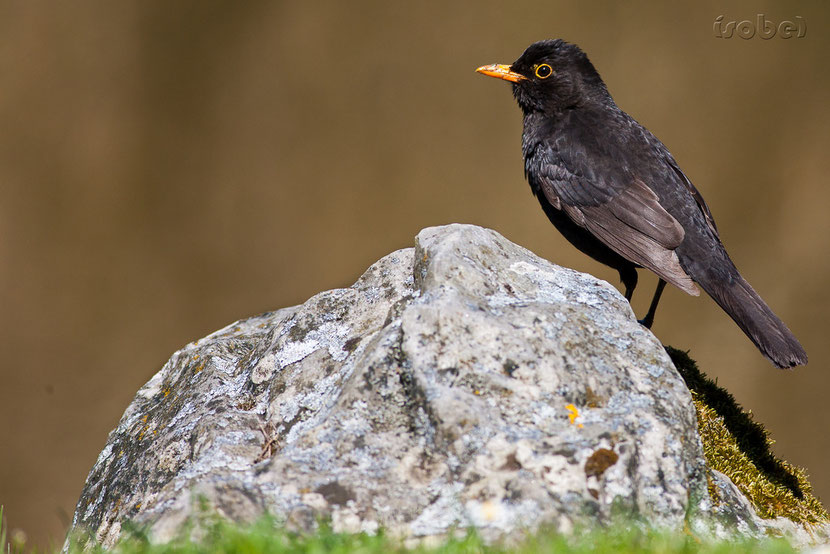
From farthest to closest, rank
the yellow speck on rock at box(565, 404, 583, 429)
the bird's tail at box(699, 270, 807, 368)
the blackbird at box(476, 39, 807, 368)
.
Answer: the blackbird at box(476, 39, 807, 368) < the bird's tail at box(699, 270, 807, 368) < the yellow speck on rock at box(565, 404, 583, 429)

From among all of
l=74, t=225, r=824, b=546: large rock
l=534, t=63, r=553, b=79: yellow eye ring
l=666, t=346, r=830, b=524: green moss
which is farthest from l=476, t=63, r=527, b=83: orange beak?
l=74, t=225, r=824, b=546: large rock

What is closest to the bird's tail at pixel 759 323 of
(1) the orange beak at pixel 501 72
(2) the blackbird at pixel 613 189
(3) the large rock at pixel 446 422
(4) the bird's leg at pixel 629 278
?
(2) the blackbird at pixel 613 189

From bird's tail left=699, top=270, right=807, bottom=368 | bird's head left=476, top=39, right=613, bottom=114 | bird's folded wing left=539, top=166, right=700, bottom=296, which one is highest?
bird's head left=476, top=39, right=613, bottom=114

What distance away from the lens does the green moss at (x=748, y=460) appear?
3719 mm

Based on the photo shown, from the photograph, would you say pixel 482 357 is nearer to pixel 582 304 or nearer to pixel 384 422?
pixel 384 422

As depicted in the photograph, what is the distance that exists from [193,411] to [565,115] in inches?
143

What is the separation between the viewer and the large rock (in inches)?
98.2

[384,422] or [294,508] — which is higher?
[384,422]

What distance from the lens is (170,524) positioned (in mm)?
2297

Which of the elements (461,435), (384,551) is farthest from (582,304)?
(384,551)

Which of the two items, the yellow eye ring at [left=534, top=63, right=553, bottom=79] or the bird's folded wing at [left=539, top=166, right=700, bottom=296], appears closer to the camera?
the bird's folded wing at [left=539, top=166, right=700, bottom=296]

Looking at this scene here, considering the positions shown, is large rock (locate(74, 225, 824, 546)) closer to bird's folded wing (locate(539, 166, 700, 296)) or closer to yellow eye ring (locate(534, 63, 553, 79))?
bird's folded wing (locate(539, 166, 700, 296))

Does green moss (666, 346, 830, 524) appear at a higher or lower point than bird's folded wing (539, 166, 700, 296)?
lower

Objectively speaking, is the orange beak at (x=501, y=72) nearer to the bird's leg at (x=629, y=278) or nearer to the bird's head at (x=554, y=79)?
the bird's head at (x=554, y=79)
